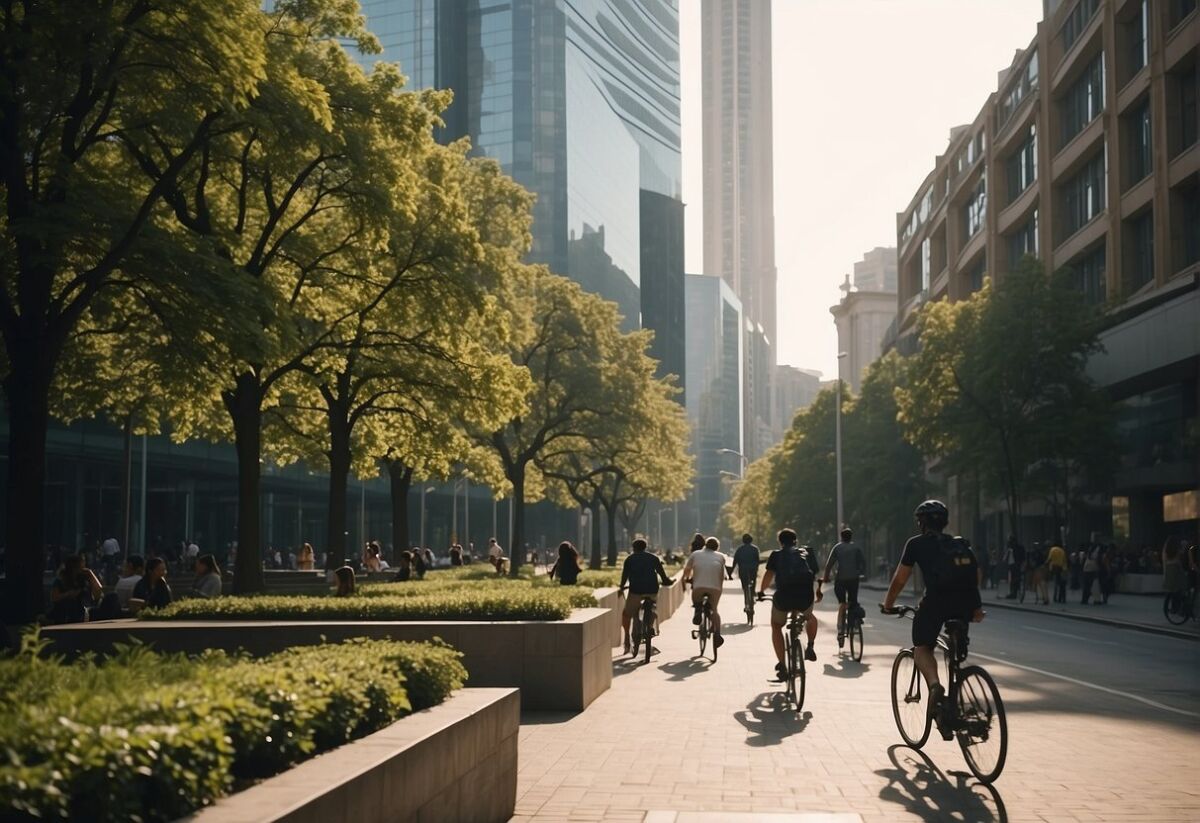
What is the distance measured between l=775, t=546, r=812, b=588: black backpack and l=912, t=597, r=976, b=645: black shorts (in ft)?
15.8

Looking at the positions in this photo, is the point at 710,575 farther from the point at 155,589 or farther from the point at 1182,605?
the point at 1182,605

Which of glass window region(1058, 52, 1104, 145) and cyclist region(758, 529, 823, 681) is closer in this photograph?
cyclist region(758, 529, 823, 681)

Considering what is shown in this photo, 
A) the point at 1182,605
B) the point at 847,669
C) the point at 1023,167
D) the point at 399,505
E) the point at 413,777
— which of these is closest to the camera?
the point at 413,777

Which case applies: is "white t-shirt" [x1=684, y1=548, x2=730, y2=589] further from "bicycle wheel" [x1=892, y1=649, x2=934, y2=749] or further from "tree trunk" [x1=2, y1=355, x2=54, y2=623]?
"bicycle wheel" [x1=892, y1=649, x2=934, y2=749]

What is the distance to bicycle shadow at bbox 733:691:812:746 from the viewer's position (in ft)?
39.6

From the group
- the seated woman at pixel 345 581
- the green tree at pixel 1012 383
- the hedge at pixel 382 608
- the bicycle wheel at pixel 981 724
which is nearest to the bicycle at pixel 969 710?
the bicycle wheel at pixel 981 724

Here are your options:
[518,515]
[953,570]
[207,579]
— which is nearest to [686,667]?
[207,579]

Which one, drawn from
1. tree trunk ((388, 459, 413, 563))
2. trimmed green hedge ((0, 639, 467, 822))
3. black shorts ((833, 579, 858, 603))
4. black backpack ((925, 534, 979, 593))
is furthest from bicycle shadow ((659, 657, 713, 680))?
tree trunk ((388, 459, 413, 563))

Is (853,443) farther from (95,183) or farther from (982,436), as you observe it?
(95,183)

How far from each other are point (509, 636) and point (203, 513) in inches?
2343

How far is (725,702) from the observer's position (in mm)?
15125

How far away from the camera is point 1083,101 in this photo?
57906mm

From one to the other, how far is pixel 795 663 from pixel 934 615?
432cm

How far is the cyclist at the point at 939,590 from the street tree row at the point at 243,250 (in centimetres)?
1001
